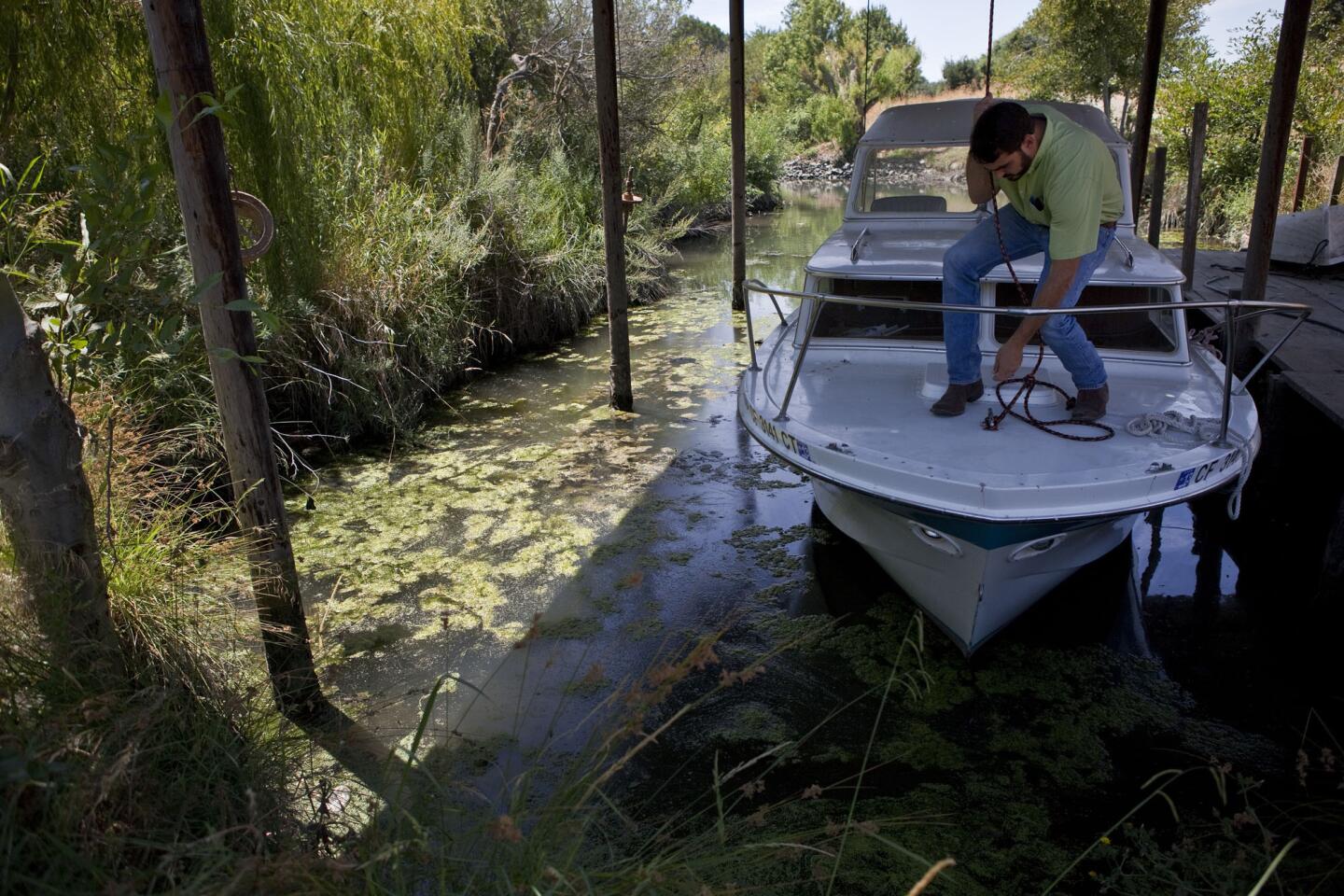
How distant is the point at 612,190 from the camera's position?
7016mm

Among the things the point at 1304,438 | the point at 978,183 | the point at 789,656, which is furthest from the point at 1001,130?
the point at 1304,438

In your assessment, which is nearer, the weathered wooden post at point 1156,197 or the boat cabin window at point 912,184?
the boat cabin window at point 912,184

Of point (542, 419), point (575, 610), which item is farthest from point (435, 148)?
point (575, 610)

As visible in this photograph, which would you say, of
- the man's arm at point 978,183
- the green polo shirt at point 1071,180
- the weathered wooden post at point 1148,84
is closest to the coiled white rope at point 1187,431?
the green polo shirt at point 1071,180

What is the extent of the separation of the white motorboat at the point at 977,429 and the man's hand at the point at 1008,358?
0.22 m

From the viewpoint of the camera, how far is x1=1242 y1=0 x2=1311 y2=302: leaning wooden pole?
605 cm

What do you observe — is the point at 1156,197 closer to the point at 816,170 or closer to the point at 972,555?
the point at 972,555

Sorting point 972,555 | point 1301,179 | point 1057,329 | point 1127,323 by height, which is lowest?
point 972,555

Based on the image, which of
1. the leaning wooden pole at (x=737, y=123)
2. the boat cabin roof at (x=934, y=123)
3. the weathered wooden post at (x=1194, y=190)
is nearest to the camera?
the boat cabin roof at (x=934, y=123)

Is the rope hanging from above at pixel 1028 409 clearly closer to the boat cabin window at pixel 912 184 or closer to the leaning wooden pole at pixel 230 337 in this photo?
the boat cabin window at pixel 912 184

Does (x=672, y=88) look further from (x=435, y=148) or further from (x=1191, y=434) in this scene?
(x=1191, y=434)

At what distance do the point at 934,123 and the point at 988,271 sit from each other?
258cm

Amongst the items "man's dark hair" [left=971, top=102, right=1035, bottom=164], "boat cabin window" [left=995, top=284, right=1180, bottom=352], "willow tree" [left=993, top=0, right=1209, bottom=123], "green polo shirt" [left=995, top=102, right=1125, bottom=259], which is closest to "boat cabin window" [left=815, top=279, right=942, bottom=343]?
"boat cabin window" [left=995, top=284, right=1180, bottom=352]

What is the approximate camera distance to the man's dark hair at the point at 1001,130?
3668 millimetres
